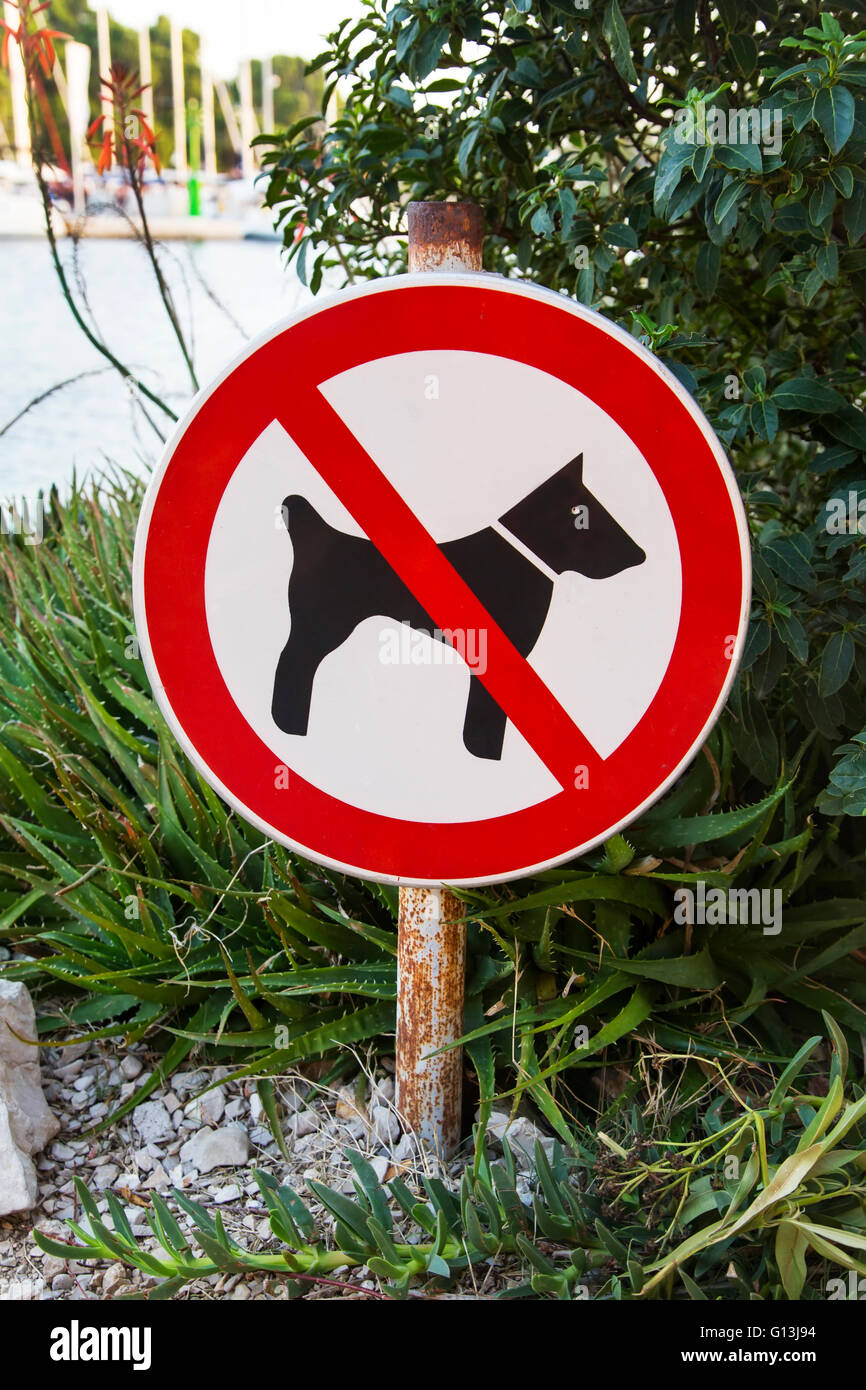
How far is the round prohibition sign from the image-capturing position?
116 centimetres

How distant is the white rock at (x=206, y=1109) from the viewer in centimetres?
167

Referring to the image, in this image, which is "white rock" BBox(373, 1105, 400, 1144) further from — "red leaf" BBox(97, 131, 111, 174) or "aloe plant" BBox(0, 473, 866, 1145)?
"red leaf" BBox(97, 131, 111, 174)

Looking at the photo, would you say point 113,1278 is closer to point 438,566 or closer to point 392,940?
point 392,940

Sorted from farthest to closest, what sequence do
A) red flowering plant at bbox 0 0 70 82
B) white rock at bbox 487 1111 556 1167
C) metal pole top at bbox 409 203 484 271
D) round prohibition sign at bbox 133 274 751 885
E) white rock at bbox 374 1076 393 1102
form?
red flowering plant at bbox 0 0 70 82, white rock at bbox 374 1076 393 1102, white rock at bbox 487 1111 556 1167, metal pole top at bbox 409 203 484 271, round prohibition sign at bbox 133 274 751 885

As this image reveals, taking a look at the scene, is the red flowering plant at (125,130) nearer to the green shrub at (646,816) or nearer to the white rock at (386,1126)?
the green shrub at (646,816)

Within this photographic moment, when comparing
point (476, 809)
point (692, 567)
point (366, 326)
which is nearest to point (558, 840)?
point (476, 809)

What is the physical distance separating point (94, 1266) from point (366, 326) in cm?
125

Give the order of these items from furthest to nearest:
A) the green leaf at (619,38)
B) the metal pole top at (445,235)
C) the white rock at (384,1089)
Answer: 1. the white rock at (384,1089)
2. the green leaf at (619,38)
3. the metal pole top at (445,235)

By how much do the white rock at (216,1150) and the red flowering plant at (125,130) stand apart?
7.80 feet

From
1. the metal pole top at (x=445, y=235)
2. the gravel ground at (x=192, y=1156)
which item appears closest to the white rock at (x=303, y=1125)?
the gravel ground at (x=192, y=1156)

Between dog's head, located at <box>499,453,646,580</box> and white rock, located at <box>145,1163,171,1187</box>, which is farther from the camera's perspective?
white rock, located at <box>145,1163,171,1187</box>

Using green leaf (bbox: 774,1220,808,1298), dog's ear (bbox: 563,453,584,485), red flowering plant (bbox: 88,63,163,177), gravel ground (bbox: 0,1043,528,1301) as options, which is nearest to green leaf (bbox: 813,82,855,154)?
dog's ear (bbox: 563,453,584,485)

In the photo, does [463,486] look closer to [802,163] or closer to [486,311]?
[486,311]

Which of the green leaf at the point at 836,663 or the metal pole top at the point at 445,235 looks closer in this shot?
the metal pole top at the point at 445,235
